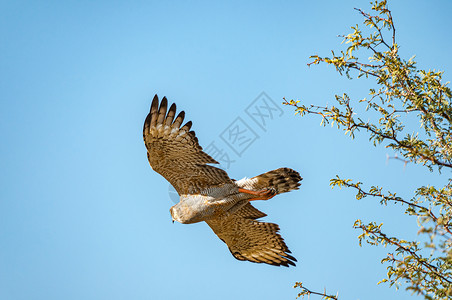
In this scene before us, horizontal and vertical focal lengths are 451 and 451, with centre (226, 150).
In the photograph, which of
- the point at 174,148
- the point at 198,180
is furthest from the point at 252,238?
the point at 174,148

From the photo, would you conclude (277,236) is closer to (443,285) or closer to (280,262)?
(280,262)

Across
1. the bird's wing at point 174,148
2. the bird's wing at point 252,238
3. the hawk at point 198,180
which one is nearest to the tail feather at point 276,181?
the hawk at point 198,180

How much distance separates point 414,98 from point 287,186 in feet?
11.3

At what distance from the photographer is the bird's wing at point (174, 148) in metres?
7.05

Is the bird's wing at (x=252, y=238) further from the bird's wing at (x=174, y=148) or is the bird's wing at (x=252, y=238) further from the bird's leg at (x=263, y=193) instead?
the bird's wing at (x=174, y=148)

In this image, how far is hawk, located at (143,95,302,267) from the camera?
7.08 meters

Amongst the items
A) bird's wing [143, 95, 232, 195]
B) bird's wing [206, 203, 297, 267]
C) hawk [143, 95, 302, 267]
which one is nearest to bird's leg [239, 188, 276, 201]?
hawk [143, 95, 302, 267]

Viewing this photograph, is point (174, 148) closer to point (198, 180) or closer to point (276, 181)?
point (198, 180)

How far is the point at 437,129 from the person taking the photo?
4316 mm

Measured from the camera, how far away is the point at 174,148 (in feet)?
23.3

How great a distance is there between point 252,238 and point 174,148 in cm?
248

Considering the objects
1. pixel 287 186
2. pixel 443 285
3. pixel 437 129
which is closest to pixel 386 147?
pixel 437 129

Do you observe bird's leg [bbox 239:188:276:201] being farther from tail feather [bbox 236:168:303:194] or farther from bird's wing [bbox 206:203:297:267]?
bird's wing [bbox 206:203:297:267]

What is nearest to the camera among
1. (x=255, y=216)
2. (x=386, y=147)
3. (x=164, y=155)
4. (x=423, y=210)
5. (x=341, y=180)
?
(x=423, y=210)
